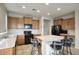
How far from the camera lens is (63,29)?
14.0 ft

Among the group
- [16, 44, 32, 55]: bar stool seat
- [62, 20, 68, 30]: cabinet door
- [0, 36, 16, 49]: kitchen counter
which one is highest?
[62, 20, 68, 30]: cabinet door

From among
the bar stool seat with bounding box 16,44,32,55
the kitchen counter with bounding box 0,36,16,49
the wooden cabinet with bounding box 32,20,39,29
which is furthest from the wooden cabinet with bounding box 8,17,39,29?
the bar stool seat with bounding box 16,44,32,55

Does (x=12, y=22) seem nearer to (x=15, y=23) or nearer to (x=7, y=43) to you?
(x=15, y=23)

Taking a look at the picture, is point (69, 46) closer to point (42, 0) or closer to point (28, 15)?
point (28, 15)

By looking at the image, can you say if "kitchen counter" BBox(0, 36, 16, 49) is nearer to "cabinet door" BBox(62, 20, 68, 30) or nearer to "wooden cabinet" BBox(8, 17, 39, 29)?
"wooden cabinet" BBox(8, 17, 39, 29)

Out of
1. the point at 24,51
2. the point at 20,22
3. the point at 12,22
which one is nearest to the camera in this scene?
the point at 24,51

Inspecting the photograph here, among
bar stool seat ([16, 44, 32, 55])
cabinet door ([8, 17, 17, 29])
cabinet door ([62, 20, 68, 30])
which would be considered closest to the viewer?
bar stool seat ([16, 44, 32, 55])

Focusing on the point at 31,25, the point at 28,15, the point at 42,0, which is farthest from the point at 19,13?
the point at 42,0

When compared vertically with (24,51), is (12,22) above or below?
above

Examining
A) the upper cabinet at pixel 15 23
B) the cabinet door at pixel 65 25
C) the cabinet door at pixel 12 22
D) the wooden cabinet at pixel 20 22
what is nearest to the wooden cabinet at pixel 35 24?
the wooden cabinet at pixel 20 22

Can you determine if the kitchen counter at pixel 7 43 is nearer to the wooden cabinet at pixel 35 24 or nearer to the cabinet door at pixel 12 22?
the cabinet door at pixel 12 22

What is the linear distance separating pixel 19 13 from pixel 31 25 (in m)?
0.64

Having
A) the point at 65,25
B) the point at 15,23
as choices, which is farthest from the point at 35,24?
the point at 65,25

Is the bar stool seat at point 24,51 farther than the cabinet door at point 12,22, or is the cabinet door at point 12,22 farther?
the cabinet door at point 12,22
